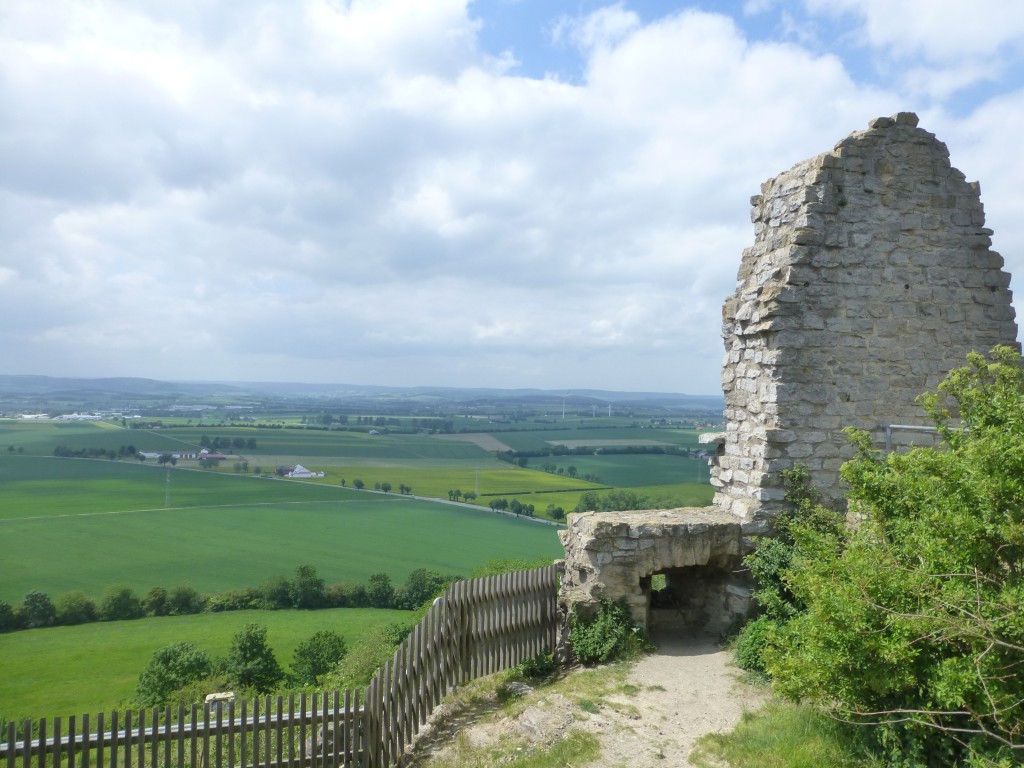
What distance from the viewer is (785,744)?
5.37m

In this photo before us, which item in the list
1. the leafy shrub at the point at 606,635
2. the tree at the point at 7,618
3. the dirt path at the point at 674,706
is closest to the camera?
the dirt path at the point at 674,706

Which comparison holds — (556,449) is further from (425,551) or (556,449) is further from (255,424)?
(255,424)

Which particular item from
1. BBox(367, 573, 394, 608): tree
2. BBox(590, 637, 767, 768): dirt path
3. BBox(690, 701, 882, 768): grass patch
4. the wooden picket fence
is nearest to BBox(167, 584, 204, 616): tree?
BBox(367, 573, 394, 608): tree

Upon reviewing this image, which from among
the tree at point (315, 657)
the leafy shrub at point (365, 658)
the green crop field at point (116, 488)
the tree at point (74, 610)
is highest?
the green crop field at point (116, 488)

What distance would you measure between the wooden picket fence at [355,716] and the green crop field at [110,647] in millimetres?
9112

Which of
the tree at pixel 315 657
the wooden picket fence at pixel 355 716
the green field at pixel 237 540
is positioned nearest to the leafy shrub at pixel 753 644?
the wooden picket fence at pixel 355 716

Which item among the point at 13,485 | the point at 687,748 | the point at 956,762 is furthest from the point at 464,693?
the point at 13,485

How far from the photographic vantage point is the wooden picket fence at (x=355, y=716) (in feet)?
18.7

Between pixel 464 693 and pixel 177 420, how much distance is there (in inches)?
1879

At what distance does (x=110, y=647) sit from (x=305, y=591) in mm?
6109

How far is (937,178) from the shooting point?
8562 millimetres

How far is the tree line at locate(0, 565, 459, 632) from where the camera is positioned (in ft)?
62.1

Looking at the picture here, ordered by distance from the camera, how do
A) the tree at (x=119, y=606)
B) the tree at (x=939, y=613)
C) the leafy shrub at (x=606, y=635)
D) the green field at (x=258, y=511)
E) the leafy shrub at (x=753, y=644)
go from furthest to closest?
the green field at (x=258, y=511) < the tree at (x=119, y=606) < the leafy shrub at (x=606, y=635) < the leafy shrub at (x=753, y=644) < the tree at (x=939, y=613)

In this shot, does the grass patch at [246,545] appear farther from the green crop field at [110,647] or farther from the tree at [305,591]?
the green crop field at [110,647]
